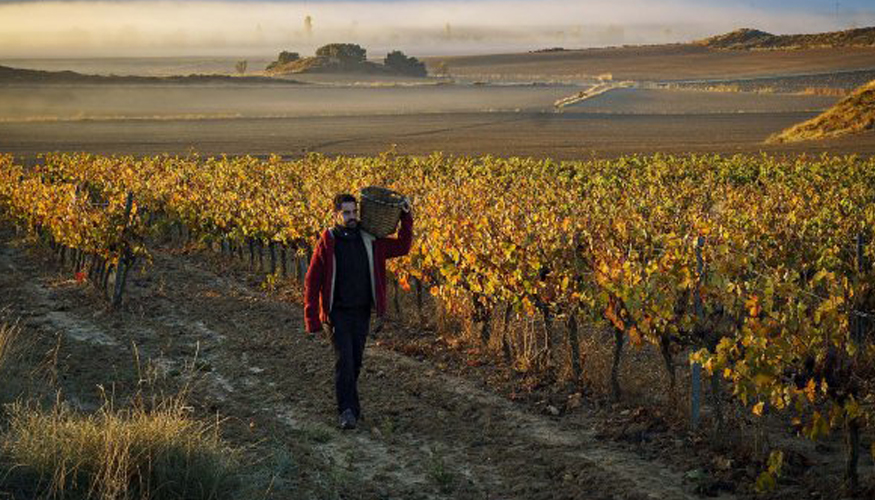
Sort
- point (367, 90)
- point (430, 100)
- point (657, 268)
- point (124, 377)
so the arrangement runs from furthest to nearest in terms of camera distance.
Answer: point (367, 90)
point (430, 100)
point (124, 377)
point (657, 268)

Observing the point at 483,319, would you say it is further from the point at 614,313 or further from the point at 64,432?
the point at 64,432

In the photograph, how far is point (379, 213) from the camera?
8.82 metres

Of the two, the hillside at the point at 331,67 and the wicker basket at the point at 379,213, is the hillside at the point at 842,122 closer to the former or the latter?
the wicker basket at the point at 379,213

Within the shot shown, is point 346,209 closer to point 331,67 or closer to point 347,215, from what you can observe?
point 347,215

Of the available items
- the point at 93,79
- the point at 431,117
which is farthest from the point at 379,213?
the point at 93,79

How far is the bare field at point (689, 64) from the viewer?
142375 millimetres

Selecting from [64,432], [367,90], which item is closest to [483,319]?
[64,432]

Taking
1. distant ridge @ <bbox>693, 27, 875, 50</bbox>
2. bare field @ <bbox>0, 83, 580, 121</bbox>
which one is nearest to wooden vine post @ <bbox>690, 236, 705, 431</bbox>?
bare field @ <bbox>0, 83, 580, 121</bbox>

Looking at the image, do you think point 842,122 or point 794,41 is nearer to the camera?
point 842,122

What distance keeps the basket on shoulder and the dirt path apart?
5.35ft

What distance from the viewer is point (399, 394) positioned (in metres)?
10.1

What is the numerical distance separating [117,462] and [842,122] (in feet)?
161

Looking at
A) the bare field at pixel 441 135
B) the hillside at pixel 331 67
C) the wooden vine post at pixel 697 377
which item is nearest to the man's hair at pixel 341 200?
the wooden vine post at pixel 697 377

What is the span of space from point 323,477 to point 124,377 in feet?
12.2
